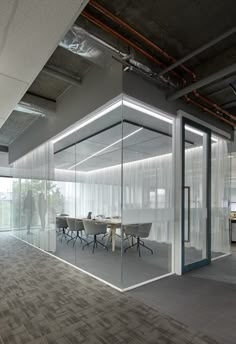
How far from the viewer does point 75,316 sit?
8.03ft

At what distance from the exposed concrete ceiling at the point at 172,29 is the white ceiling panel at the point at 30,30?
0.55 meters

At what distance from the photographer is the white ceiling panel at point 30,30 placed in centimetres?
171

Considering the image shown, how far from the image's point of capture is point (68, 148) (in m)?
5.11

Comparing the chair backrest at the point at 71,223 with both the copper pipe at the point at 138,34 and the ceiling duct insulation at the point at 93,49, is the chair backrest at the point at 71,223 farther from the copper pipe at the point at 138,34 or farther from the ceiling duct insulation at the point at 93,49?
the copper pipe at the point at 138,34

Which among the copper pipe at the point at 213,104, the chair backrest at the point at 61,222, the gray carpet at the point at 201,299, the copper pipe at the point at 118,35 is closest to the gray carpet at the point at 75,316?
the gray carpet at the point at 201,299

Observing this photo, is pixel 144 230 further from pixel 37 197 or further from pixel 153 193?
pixel 37 197

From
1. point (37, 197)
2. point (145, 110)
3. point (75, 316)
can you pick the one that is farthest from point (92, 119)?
point (37, 197)

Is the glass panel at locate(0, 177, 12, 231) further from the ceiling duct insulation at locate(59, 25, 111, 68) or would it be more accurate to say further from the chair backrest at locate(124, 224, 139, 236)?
the ceiling duct insulation at locate(59, 25, 111, 68)

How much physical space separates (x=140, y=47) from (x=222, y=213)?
14.4 ft

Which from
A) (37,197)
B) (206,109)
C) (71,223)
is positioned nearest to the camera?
(206,109)

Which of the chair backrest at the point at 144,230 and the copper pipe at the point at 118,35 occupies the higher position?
the copper pipe at the point at 118,35

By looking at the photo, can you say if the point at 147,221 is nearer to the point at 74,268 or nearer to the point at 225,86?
the point at 74,268

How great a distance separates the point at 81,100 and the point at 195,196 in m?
2.98

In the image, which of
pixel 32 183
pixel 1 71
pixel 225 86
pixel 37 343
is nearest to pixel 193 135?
pixel 225 86
